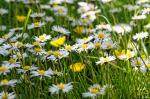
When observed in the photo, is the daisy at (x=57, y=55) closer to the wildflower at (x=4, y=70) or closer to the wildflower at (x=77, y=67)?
the wildflower at (x=77, y=67)

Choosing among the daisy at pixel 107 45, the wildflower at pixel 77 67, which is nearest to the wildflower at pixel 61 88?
the wildflower at pixel 77 67

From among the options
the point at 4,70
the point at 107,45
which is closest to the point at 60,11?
the point at 107,45

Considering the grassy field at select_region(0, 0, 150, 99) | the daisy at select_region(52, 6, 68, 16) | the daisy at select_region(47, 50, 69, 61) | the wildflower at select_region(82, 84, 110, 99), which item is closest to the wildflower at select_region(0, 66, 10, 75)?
the grassy field at select_region(0, 0, 150, 99)

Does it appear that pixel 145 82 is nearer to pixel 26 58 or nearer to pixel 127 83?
pixel 127 83

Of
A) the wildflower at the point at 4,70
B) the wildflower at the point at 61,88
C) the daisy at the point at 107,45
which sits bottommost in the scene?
the wildflower at the point at 61,88

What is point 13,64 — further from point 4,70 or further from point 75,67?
point 75,67

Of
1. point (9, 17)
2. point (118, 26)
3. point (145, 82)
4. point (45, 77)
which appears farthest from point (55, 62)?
point (9, 17)

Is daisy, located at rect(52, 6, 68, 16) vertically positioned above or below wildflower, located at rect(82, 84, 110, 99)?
above

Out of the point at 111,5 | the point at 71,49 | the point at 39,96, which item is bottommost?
the point at 39,96

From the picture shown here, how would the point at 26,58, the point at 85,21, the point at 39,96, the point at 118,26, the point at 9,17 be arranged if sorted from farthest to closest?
1. the point at 9,17
2. the point at 85,21
3. the point at 118,26
4. the point at 26,58
5. the point at 39,96

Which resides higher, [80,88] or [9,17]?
[9,17]

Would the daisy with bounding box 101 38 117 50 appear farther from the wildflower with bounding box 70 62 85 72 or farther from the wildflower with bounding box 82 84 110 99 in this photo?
the wildflower with bounding box 82 84 110 99
